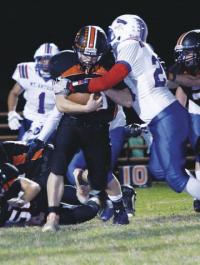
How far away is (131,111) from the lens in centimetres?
1205

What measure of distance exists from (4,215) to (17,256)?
104 centimetres

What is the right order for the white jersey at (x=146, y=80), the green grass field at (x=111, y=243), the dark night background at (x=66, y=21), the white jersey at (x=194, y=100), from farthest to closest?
the dark night background at (x=66, y=21) < the white jersey at (x=194, y=100) < the white jersey at (x=146, y=80) < the green grass field at (x=111, y=243)

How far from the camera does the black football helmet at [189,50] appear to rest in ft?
18.2

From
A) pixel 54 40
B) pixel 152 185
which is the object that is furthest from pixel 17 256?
pixel 54 40

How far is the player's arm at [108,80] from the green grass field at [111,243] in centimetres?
83

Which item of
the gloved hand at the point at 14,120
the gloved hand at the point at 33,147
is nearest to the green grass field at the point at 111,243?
the gloved hand at the point at 33,147

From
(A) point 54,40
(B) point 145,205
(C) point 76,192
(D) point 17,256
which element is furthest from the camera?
(A) point 54,40

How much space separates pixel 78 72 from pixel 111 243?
1.23 m

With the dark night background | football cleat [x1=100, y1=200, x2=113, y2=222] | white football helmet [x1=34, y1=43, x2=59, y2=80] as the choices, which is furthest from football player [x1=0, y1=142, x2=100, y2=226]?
the dark night background

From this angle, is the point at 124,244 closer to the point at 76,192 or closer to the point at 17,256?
the point at 17,256

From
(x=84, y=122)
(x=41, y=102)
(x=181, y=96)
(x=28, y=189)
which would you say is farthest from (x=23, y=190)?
(x=41, y=102)

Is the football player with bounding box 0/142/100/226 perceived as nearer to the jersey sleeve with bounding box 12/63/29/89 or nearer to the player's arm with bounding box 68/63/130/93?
the player's arm with bounding box 68/63/130/93

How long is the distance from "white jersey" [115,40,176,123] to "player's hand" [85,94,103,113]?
0.28 meters

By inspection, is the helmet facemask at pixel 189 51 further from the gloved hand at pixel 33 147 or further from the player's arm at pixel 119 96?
the gloved hand at pixel 33 147
